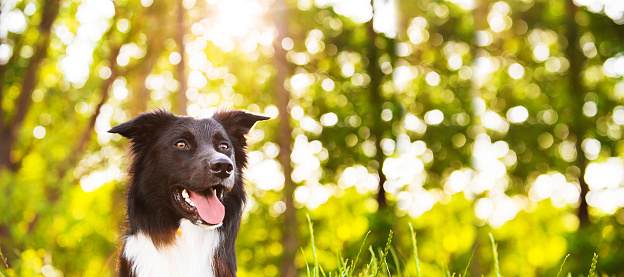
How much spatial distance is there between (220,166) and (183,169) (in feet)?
1.12

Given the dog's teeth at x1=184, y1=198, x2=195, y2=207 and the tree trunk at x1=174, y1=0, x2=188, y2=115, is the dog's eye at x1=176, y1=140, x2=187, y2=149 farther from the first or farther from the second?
the tree trunk at x1=174, y1=0, x2=188, y2=115

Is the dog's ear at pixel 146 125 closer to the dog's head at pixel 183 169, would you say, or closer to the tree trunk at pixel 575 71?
the dog's head at pixel 183 169

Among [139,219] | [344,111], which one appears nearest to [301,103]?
[344,111]

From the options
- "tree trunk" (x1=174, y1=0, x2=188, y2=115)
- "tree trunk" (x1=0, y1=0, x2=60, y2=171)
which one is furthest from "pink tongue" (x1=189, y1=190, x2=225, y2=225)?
"tree trunk" (x1=0, y1=0, x2=60, y2=171)

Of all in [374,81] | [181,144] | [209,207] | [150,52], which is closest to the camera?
[209,207]

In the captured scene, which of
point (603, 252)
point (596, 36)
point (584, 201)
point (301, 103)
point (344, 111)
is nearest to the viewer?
point (603, 252)

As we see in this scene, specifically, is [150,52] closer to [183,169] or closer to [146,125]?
[146,125]

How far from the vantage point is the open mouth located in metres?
3.33

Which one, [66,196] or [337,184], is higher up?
[66,196]

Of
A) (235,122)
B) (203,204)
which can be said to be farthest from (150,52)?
(203,204)

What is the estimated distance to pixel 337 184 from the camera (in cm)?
1875

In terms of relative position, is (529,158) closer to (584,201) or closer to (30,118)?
(584,201)

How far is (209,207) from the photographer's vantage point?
11.2ft

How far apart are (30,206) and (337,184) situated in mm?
10166
